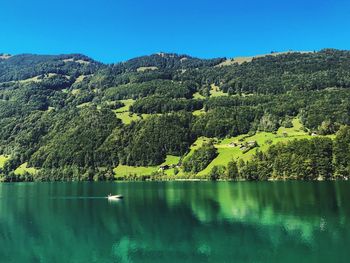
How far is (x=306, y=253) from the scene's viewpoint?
54.7 metres

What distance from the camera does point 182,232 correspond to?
71188mm

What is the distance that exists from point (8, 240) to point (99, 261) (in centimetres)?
2451

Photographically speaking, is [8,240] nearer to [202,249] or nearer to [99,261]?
[99,261]

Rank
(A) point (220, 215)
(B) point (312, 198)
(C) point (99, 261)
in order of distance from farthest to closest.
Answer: (B) point (312, 198) → (A) point (220, 215) → (C) point (99, 261)

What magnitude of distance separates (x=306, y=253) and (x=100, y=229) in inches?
1572

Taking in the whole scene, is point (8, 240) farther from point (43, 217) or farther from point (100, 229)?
point (43, 217)

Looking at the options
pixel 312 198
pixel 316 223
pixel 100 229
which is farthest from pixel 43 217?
pixel 312 198

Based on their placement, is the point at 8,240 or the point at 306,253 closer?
the point at 306,253

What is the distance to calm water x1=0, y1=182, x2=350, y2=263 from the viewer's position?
55.9 meters

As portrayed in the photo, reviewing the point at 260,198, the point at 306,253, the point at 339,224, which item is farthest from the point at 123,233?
the point at 260,198

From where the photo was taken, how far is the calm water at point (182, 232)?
5591 cm

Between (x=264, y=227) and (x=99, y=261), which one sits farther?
(x=264, y=227)

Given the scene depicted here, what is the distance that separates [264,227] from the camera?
7306 cm

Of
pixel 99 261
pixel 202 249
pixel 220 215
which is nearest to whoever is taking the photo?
pixel 99 261
